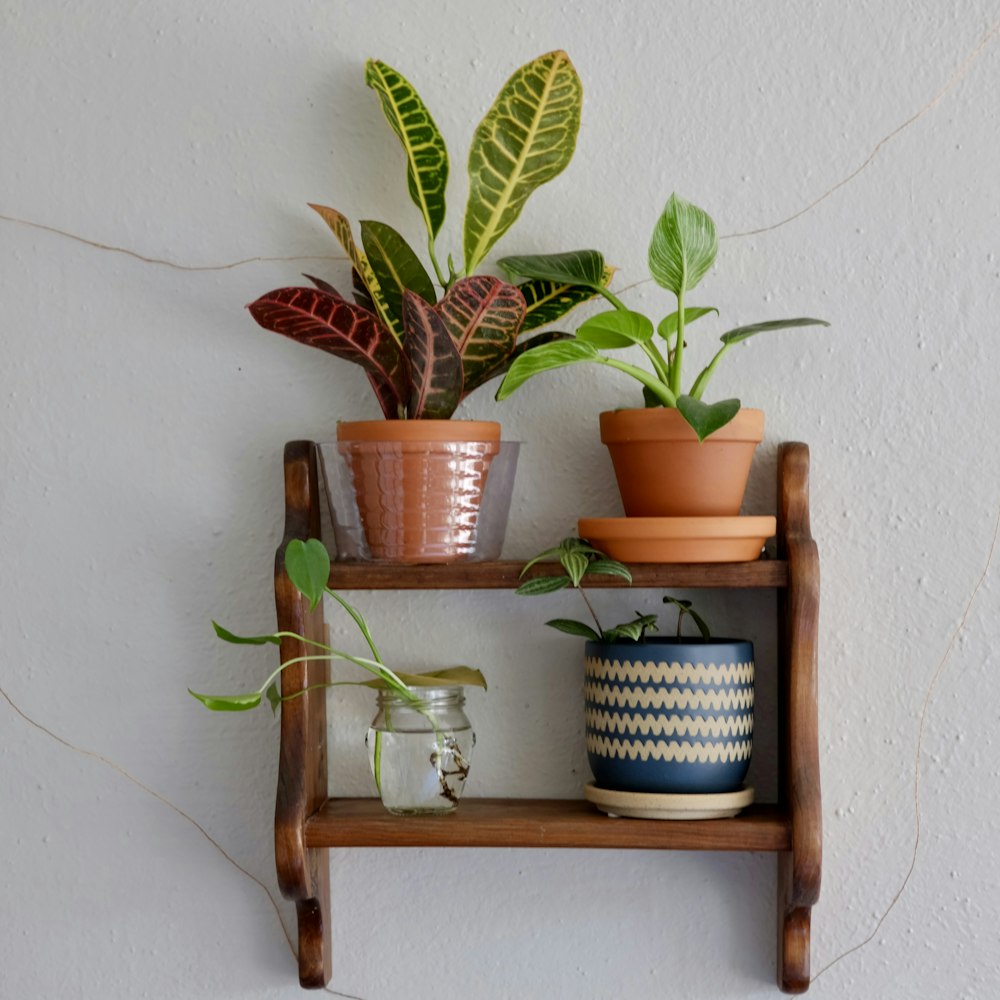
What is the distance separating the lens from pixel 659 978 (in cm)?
98

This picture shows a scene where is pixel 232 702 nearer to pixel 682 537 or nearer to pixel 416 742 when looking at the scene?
pixel 416 742

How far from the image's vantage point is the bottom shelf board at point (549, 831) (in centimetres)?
86

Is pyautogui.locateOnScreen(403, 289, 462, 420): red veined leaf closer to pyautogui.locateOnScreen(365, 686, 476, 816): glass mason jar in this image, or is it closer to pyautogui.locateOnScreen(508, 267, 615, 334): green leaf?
pyautogui.locateOnScreen(508, 267, 615, 334): green leaf

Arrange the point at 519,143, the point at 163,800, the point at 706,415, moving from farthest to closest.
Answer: the point at 163,800
the point at 519,143
the point at 706,415

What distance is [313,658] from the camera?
90cm

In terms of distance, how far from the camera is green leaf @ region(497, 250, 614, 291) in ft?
2.96

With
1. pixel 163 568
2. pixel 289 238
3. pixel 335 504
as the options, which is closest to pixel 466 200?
pixel 289 238

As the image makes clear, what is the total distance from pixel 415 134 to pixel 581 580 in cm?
40

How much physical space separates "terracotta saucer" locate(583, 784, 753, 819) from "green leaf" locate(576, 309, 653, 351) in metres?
0.36

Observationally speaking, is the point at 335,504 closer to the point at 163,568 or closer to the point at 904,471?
the point at 163,568

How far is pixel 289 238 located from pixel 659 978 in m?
0.75

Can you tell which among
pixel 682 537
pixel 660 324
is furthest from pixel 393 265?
pixel 682 537

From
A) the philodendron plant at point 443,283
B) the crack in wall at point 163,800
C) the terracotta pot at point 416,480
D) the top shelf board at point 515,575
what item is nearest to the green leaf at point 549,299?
the philodendron plant at point 443,283

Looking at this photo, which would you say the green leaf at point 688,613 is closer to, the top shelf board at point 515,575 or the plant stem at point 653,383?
the top shelf board at point 515,575
